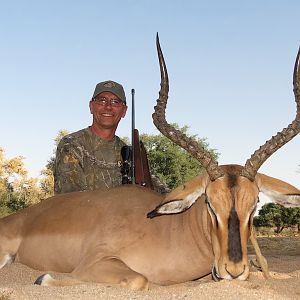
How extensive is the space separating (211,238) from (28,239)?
7.89 feet

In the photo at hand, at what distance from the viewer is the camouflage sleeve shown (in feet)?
24.7

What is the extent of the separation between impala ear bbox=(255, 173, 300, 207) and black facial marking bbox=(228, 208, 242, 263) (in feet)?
2.09

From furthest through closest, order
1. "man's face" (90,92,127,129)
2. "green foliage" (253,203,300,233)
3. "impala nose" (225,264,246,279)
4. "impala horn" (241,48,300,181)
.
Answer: "green foliage" (253,203,300,233) < "man's face" (90,92,127,129) < "impala horn" (241,48,300,181) < "impala nose" (225,264,246,279)

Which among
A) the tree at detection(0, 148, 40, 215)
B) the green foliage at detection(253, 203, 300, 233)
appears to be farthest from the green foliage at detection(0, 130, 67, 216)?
the green foliage at detection(253, 203, 300, 233)

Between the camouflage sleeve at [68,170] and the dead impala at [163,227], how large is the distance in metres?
1.45

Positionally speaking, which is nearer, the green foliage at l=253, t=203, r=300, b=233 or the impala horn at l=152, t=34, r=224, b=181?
the impala horn at l=152, t=34, r=224, b=181

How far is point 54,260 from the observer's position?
19.1 ft

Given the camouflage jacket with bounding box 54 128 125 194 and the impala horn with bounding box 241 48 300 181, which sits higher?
the impala horn with bounding box 241 48 300 181

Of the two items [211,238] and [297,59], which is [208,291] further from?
[297,59]

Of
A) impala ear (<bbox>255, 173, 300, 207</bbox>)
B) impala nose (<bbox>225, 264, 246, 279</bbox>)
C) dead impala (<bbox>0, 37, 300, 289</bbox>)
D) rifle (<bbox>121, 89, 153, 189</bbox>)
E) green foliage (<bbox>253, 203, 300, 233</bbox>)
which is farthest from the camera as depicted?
green foliage (<bbox>253, 203, 300, 233</bbox>)

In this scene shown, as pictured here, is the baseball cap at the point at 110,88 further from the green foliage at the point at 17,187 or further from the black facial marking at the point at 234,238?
the green foliage at the point at 17,187

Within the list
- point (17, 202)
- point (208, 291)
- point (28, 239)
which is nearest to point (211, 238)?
point (208, 291)

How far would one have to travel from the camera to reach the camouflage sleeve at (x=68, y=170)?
7539 mm

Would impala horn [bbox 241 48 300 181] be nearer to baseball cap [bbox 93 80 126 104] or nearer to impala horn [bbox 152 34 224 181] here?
impala horn [bbox 152 34 224 181]
